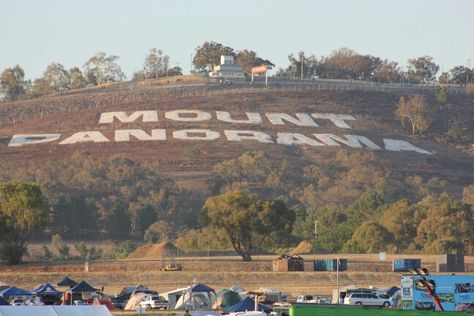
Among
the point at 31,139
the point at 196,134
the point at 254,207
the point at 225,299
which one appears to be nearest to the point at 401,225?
the point at 254,207

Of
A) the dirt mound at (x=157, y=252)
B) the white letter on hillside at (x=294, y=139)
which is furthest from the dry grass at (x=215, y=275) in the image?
the white letter on hillside at (x=294, y=139)

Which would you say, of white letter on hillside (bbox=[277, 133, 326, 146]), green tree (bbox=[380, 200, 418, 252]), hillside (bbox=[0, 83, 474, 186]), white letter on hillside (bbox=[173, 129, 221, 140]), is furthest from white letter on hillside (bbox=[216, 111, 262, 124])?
green tree (bbox=[380, 200, 418, 252])

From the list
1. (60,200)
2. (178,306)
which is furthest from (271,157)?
(178,306)

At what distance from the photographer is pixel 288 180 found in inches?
5098

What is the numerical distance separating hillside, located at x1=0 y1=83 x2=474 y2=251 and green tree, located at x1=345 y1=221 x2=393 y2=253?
11.6 metres

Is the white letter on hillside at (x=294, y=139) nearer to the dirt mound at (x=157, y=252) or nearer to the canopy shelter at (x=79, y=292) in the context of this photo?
the dirt mound at (x=157, y=252)

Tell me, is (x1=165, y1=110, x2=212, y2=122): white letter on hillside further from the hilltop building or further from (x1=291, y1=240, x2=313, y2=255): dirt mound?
(x1=291, y1=240, x2=313, y2=255): dirt mound

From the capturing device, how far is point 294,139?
146 meters

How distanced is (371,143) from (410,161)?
6265mm

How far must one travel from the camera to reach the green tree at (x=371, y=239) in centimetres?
8519

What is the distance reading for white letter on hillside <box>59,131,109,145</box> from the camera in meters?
143

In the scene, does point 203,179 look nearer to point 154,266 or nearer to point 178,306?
point 154,266

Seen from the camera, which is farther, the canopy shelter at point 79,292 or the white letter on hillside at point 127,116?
the white letter on hillside at point 127,116

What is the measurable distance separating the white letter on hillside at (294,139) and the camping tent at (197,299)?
95132 millimetres
